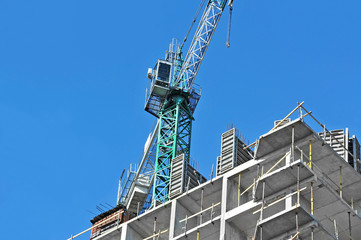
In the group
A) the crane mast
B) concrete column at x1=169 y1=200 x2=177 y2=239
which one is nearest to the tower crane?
the crane mast

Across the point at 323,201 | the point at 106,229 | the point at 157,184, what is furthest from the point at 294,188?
the point at 157,184

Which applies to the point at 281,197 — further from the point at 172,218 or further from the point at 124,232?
the point at 124,232

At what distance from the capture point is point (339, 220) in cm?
6531

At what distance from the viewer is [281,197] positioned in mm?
65062

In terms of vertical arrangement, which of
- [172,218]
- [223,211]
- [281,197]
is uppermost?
[172,218]

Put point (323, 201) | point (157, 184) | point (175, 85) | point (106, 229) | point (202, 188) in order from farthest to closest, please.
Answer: point (175, 85) < point (157, 184) < point (106, 229) < point (202, 188) < point (323, 201)

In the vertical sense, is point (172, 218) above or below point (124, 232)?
below

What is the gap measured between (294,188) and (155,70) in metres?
63.2

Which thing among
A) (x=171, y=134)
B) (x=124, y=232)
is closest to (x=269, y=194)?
(x=124, y=232)

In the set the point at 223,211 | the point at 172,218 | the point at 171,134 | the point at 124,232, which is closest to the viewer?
the point at 223,211

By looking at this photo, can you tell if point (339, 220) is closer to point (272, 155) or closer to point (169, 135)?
point (272, 155)

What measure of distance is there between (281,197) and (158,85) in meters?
60.7

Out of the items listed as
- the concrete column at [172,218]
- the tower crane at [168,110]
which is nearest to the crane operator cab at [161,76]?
the tower crane at [168,110]

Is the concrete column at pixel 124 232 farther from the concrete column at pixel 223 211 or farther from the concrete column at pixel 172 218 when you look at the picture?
the concrete column at pixel 223 211
